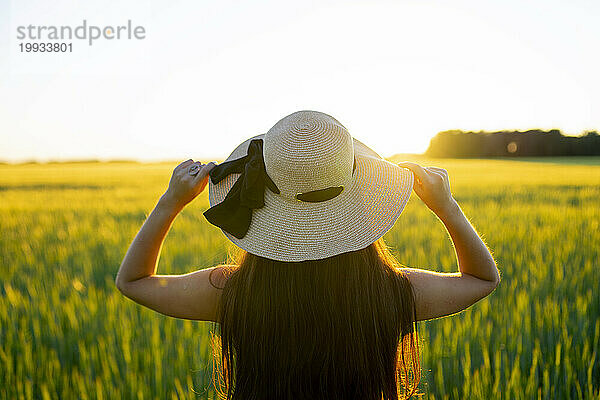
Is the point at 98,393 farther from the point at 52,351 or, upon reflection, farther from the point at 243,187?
the point at 243,187

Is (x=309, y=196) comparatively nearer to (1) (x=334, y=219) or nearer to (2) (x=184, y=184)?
(1) (x=334, y=219)

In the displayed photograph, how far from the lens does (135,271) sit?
3.78ft

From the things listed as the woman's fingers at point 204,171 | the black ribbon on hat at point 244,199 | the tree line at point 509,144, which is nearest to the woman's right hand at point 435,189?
the black ribbon on hat at point 244,199

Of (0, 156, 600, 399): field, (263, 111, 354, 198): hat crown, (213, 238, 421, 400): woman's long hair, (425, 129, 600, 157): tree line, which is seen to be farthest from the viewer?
(425, 129, 600, 157): tree line

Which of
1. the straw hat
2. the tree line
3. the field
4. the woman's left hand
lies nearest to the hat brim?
the straw hat

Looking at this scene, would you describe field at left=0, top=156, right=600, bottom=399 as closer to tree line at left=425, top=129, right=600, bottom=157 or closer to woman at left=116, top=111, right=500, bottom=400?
woman at left=116, top=111, right=500, bottom=400

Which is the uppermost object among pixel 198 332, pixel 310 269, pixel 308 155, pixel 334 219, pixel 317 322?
pixel 308 155

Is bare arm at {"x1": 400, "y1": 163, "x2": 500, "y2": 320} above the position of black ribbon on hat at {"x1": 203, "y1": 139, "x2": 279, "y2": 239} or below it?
below

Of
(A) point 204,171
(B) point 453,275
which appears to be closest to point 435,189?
(B) point 453,275

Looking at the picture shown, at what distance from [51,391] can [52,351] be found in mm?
256

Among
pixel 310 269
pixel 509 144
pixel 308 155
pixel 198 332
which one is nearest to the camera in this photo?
pixel 308 155

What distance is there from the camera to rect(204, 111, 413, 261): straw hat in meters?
0.96

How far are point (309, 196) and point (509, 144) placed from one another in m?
43.1

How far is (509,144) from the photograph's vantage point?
1585 inches
